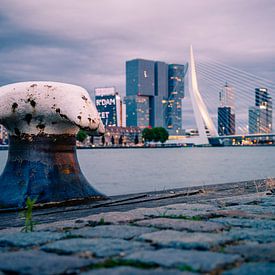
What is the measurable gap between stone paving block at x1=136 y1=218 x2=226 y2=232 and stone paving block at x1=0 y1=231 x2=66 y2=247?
640 millimetres

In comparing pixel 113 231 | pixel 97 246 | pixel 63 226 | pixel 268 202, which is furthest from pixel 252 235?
pixel 268 202

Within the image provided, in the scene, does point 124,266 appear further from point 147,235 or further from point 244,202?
point 244,202

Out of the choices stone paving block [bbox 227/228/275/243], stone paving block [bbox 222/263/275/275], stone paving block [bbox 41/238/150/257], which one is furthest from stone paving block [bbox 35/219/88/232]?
stone paving block [bbox 222/263/275/275]

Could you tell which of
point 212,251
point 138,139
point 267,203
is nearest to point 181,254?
point 212,251

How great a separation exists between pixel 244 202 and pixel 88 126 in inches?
78.7

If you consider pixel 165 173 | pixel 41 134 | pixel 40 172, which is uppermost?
pixel 41 134

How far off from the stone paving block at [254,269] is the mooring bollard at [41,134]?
13.5ft

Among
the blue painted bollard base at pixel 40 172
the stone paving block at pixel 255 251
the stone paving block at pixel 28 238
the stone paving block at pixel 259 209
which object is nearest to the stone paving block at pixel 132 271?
the stone paving block at pixel 255 251

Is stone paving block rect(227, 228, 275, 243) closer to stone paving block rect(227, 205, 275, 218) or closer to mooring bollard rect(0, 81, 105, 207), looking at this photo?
stone paving block rect(227, 205, 275, 218)

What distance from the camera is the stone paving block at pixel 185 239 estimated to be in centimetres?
274

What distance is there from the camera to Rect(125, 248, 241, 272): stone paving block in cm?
228

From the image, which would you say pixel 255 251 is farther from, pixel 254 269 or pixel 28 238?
pixel 28 238

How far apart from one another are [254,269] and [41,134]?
4411 millimetres

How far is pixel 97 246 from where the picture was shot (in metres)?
2.74
